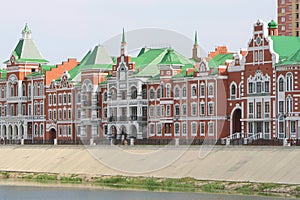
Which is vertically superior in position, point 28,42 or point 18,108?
point 28,42

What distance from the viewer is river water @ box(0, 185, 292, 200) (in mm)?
74375

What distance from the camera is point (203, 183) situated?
81500 mm

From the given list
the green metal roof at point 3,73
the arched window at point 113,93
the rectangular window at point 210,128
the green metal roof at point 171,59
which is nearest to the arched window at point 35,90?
the green metal roof at point 3,73

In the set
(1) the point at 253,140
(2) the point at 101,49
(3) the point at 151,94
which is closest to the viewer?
(1) the point at 253,140

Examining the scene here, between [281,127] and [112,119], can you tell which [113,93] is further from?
[281,127]

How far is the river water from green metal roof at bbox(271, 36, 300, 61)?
2724 cm

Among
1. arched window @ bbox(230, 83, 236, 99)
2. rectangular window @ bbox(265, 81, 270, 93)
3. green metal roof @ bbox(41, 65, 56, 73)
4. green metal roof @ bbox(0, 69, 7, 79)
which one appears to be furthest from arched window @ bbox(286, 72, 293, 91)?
green metal roof @ bbox(0, 69, 7, 79)

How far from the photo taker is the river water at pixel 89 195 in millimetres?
74375

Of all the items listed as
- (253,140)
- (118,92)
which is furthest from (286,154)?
(118,92)

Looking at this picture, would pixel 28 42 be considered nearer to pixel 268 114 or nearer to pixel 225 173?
pixel 268 114

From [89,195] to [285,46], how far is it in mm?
33112

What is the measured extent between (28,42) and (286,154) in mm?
61742

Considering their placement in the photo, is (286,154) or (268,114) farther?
(268,114)

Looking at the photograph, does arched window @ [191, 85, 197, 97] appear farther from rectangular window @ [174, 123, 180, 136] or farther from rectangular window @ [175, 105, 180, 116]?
rectangular window @ [174, 123, 180, 136]
